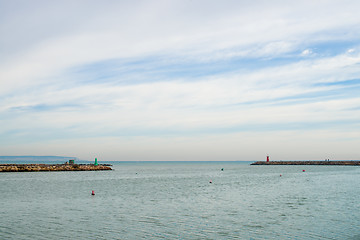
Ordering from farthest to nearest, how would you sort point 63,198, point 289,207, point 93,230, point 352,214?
point 63,198 < point 289,207 < point 352,214 < point 93,230

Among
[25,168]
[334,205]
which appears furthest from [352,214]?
[25,168]

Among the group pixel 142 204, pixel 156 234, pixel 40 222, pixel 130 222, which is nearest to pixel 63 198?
pixel 142 204

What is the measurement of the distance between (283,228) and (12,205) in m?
26.8

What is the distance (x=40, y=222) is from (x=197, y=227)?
38.7 feet

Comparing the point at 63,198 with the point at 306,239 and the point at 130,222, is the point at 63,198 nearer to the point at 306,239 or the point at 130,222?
the point at 130,222

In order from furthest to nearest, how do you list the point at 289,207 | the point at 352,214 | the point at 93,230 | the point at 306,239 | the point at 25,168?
the point at 25,168 < the point at 289,207 < the point at 352,214 < the point at 93,230 < the point at 306,239

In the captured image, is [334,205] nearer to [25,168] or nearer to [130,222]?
[130,222]

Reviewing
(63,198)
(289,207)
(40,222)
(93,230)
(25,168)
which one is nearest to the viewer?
(93,230)

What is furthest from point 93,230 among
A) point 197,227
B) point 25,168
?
point 25,168

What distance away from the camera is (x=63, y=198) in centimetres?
4103

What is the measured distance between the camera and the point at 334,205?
34.4 m

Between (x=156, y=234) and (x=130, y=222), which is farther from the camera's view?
(x=130, y=222)

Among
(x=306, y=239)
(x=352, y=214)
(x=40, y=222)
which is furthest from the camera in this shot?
(x=352, y=214)

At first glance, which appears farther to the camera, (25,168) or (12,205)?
(25,168)
